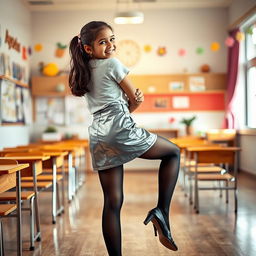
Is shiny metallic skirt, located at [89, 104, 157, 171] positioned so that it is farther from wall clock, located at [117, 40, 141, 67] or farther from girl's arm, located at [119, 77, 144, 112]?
wall clock, located at [117, 40, 141, 67]

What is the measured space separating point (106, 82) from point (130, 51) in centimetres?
764

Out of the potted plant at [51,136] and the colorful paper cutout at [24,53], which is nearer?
the colorful paper cutout at [24,53]

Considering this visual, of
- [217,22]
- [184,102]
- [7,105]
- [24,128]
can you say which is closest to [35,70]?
[24,128]

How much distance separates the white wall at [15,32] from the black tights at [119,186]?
5.15m

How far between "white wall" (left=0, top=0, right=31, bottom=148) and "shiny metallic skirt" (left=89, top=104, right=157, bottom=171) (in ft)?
16.9

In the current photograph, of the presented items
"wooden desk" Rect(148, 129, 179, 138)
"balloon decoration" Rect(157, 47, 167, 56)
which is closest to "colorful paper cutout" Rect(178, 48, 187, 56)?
"balloon decoration" Rect(157, 47, 167, 56)

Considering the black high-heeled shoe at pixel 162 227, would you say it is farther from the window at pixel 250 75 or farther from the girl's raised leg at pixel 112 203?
the window at pixel 250 75

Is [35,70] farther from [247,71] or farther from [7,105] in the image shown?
[247,71]

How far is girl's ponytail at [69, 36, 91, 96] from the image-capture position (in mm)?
2119

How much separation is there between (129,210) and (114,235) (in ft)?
9.37

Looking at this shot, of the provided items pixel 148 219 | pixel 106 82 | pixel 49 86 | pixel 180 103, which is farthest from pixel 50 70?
pixel 148 219

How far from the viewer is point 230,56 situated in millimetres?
9320

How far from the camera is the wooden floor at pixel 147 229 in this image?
3273 mm

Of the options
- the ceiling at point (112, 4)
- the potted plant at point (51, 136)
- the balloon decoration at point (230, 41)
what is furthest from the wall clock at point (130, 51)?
the potted plant at point (51, 136)
